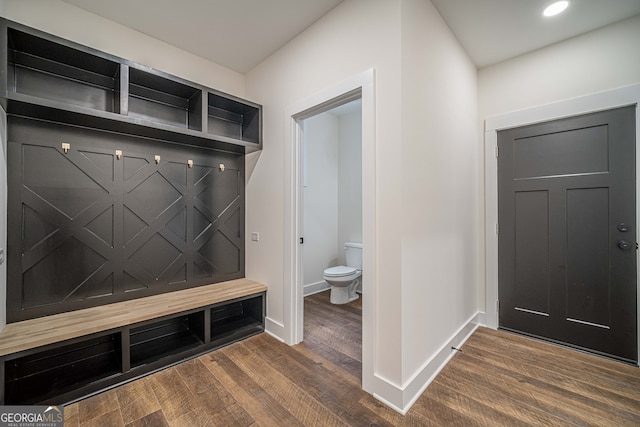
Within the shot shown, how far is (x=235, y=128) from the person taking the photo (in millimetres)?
2975

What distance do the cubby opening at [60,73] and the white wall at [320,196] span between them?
2.38 m

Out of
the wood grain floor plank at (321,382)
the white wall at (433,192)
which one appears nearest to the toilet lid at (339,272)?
the wood grain floor plank at (321,382)

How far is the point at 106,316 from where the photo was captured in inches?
76.1

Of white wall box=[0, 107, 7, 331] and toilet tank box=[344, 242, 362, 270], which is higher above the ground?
white wall box=[0, 107, 7, 331]

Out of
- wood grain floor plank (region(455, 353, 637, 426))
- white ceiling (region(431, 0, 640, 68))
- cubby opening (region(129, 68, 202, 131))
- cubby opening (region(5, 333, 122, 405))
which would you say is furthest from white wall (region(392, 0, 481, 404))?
cubby opening (region(5, 333, 122, 405))

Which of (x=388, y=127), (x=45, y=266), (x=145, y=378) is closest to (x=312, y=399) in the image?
(x=145, y=378)

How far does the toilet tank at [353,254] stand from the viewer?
398 centimetres

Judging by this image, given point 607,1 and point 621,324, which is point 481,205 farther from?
point 607,1

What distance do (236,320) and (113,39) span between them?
9.24ft

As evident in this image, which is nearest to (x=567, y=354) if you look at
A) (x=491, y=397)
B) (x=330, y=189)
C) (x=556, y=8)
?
(x=491, y=397)

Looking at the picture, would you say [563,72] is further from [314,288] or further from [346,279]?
[314,288]

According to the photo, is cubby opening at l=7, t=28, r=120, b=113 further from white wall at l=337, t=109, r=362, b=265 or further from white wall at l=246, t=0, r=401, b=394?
white wall at l=337, t=109, r=362, b=265

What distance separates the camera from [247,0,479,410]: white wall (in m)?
1.68

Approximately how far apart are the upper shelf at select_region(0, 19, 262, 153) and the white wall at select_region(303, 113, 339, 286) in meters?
1.40
